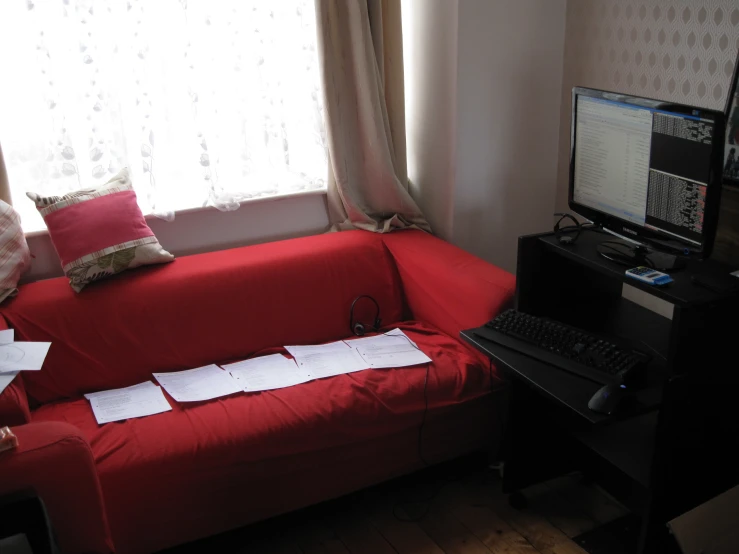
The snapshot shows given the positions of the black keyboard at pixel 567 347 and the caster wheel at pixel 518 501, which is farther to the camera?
the caster wheel at pixel 518 501

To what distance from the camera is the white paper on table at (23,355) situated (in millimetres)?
2262

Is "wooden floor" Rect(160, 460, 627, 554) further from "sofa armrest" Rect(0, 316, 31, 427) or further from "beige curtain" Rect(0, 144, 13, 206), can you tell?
"beige curtain" Rect(0, 144, 13, 206)

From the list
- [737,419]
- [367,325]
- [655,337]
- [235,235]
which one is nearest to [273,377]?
[367,325]

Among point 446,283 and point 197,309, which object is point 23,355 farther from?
point 446,283

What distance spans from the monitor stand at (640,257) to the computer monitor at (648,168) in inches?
1.2

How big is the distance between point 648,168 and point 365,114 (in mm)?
1299

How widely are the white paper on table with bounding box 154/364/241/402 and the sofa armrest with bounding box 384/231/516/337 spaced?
79 centimetres

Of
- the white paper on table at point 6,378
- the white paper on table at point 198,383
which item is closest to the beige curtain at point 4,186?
the white paper on table at point 6,378

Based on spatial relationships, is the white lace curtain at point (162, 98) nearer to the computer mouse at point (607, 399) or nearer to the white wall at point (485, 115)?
the white wall at point (485, 115)

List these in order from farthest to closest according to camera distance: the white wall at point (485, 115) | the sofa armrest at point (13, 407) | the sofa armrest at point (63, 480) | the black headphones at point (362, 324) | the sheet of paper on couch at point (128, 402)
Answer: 1. the white wall at point (485, 115)
2. the black headphones at point (362, 324)
3. the sheet of paper on couch at point (128, 402)
4. the sofa armrest at point (13, 407)
5. the sofa armrest at point (63, 480)

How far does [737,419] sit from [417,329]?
1136 mm

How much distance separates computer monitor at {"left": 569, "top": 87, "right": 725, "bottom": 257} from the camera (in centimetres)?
190

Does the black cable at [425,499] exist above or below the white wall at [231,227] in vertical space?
below

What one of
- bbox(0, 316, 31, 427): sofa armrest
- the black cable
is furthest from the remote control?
bbox(0, 316, 31, 427): sofa armrest
